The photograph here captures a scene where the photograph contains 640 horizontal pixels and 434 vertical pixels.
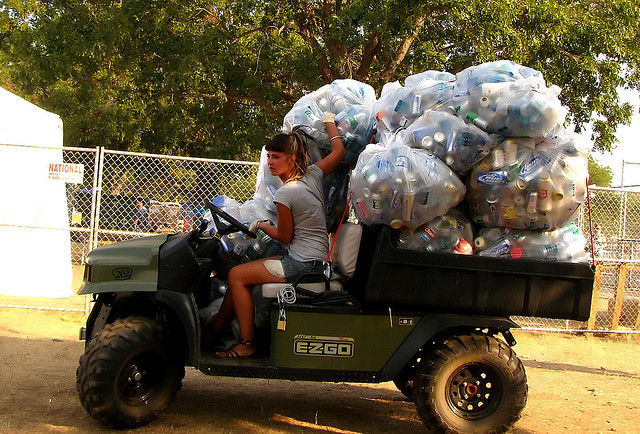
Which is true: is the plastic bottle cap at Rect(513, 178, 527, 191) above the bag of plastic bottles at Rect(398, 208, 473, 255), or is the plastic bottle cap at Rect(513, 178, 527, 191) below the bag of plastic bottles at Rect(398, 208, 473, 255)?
above

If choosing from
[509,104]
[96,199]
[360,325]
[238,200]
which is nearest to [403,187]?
[509,104]

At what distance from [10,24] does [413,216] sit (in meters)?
23.2

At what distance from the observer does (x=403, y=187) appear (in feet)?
14.0

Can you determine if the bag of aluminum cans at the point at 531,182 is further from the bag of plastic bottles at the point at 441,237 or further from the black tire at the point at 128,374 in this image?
the black tire at the point at 128,374

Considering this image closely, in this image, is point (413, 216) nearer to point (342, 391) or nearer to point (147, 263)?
point (147, 263)

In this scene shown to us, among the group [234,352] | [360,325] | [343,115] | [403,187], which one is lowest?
[234,352]

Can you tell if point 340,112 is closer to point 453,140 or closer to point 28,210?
point 453,140

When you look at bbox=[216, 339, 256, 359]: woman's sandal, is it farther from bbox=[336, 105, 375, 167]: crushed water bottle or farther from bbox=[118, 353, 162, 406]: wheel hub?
bbox=[336, 105, 375, 167]: crushed water bottle

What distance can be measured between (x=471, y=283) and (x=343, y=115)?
1614 millimetres

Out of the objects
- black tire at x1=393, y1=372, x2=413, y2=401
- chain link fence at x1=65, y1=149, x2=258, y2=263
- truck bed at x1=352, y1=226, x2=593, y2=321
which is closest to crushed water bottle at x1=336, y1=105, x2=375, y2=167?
truck bed at x1=352, y1=226, x2=593, y2=321

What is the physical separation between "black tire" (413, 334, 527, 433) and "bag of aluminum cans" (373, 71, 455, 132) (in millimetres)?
1552

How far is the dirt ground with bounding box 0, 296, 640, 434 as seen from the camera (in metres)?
4.88

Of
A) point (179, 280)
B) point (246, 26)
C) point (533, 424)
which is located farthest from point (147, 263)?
point (246, 26)

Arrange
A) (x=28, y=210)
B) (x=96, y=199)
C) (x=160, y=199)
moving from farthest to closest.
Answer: (x=160, y=199), (x=28, y=210), (x=96, y=199)
